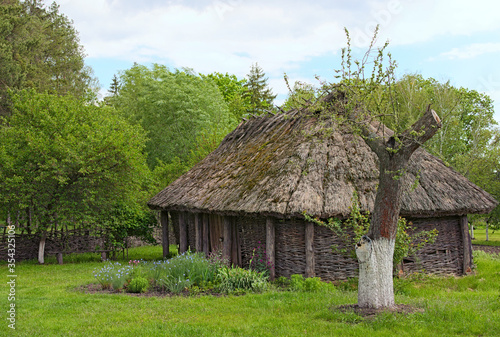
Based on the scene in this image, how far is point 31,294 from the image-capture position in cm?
1123

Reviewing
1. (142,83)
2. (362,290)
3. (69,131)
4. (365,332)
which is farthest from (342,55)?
(142,83)

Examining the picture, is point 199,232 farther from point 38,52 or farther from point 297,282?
point 38,52

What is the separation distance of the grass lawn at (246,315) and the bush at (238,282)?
440 mm

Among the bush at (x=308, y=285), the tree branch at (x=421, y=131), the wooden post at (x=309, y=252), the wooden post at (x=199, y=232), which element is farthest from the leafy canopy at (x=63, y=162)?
the tree branch at (x=421, y=131)

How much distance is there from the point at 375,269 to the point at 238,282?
3851 millimetres

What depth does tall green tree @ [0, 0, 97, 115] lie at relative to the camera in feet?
82.1

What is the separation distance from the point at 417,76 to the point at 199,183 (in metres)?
27.1

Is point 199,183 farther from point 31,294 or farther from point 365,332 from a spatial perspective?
point 365,332

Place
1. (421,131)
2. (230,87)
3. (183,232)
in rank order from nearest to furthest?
(421,131) → (183,232) → (230,87)

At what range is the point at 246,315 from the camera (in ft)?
27.7

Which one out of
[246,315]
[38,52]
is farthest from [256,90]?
[246,315]

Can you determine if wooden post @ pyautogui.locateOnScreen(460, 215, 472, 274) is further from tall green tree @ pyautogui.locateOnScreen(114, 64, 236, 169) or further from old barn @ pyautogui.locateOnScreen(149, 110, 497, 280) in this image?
tall green tree @ pyautogui.locateOnScreen(114, 64, 236, 169)

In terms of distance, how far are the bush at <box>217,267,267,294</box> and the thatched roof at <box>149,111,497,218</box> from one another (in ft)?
5.18

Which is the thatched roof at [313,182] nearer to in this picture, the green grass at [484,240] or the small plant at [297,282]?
the small plant at [297,282]
